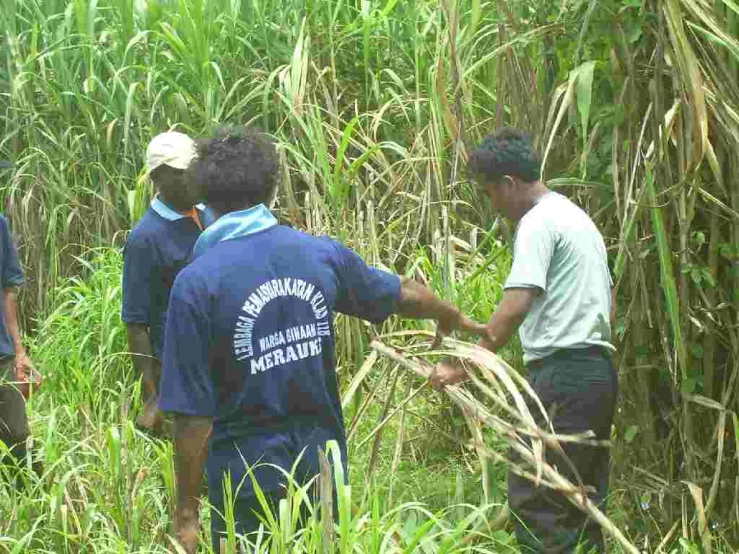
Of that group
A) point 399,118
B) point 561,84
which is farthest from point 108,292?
point 561,84

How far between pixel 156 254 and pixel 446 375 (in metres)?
1.40

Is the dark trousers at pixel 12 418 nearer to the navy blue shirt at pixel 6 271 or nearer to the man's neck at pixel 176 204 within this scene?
the navy blue shirt at pixel 6 271

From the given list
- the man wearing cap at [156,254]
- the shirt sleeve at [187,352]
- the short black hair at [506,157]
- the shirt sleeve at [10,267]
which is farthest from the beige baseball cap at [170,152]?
the shirt sleeve at [187,352]

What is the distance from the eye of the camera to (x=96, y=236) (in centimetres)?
689

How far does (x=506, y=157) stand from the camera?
3.99 metres

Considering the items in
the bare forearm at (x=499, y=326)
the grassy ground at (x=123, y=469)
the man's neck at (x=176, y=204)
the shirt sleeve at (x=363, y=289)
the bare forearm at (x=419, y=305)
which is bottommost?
the grassy ground at (x=123, y=469)

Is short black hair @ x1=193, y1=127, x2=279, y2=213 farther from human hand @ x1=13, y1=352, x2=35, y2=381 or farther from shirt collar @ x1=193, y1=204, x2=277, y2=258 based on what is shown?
human hand @ x1=13, y1=352, x2=35, y2=381

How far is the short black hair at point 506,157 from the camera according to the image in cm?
400

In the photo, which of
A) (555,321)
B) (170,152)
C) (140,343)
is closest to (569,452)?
(555,321)

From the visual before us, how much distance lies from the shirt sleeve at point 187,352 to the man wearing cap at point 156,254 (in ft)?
4.79

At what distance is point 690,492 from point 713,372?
378mm

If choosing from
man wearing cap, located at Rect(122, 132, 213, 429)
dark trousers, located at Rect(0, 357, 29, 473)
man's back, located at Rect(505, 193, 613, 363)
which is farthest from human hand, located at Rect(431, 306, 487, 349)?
dark trousers, located at Rect(0, 357, 29, 473)

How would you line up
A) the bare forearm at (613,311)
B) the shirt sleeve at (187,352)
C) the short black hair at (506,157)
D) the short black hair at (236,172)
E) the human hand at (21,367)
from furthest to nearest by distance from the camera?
the human hand at (21,367)
the bare forearm at (613,311)
the short black hair at (506,157)
the short black hair at (236,172)
the shirt sleeve at (187,352)

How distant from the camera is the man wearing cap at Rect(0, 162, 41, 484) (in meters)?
4.81
